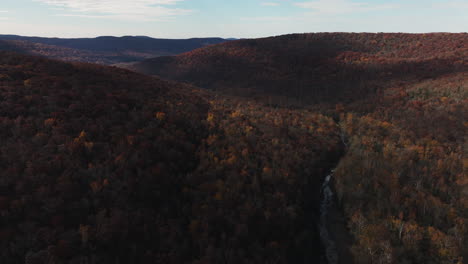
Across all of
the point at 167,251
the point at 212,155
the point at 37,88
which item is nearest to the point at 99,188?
the point at 167,251

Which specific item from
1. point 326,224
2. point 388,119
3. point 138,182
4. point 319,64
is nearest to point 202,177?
point 138,182

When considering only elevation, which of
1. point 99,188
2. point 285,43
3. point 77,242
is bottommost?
point 77,242

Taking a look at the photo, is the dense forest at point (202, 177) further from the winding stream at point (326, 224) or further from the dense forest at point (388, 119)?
the winding stream at point (326, 224)

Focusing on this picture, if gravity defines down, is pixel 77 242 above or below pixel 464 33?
below

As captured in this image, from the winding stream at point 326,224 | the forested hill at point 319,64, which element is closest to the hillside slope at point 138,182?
the winding stream at point 326,224

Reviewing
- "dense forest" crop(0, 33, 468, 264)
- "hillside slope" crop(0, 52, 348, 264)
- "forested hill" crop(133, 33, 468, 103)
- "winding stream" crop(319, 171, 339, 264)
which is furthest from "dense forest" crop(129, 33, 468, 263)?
"hillside slope" crop(0, 52, 348, 264)

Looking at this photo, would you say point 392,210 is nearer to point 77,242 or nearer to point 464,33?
point 77,242
